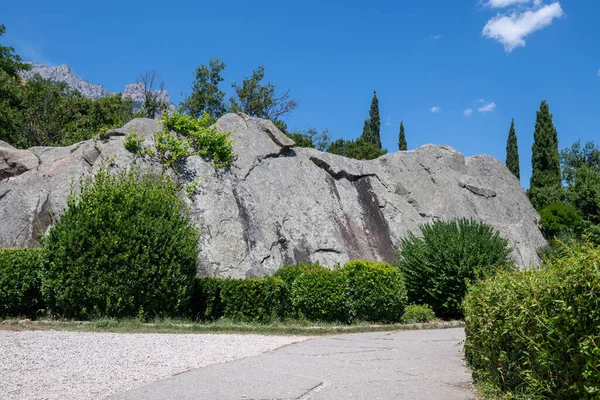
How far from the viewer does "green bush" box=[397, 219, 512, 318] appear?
45.4 feet

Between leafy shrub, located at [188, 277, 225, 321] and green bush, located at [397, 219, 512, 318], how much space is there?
18.5ft

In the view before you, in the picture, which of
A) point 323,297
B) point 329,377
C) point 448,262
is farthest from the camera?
point 448,262

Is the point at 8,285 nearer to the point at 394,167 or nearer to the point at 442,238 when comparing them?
the point at 442,238

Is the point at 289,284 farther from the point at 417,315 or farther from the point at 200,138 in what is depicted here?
the point at 200,138

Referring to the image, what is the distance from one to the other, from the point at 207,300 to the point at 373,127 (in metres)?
37.6

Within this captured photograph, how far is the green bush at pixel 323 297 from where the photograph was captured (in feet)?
40.7

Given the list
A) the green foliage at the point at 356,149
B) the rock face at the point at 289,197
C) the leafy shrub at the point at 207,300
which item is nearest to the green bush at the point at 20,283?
the leafy shrub at the point at 207,300

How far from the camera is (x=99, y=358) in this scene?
22.9 ft

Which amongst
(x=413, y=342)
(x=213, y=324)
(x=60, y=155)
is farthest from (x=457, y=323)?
(x=60, y=155)

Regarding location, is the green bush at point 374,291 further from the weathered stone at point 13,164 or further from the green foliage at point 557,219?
the green foliage at point 557,219

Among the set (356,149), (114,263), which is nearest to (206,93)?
(356,149)

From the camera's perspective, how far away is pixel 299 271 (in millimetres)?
13633

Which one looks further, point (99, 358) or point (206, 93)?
point (206, 93)

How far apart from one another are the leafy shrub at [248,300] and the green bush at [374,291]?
201 centimetres
